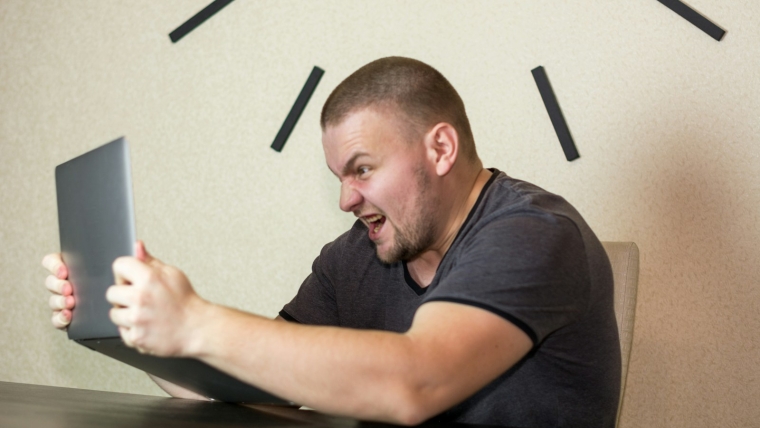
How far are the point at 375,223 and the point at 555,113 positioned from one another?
2.15ft

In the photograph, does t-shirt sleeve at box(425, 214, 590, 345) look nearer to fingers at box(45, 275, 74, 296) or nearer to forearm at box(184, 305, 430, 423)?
forearm at box(184, 305, 430, 423)

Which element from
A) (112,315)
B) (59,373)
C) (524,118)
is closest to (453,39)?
(524,118)

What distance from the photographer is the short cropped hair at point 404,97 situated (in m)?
1.25

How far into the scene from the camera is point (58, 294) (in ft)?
3.42

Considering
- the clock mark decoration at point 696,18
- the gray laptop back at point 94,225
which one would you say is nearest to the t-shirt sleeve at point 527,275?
the gray laptop back at point 94,225

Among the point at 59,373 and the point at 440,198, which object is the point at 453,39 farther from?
the point at 59,373

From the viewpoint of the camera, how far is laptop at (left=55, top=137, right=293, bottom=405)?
83 centimetres

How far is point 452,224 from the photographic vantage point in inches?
51.0

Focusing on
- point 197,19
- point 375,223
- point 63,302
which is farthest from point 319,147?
→ point 63,302

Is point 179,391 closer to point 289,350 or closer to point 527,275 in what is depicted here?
point 289,350

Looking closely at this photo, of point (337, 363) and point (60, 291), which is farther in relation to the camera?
point (60, 291)

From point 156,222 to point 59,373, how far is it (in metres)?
0.58

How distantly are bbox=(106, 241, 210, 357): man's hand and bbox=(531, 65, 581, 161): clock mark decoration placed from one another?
1173 mm

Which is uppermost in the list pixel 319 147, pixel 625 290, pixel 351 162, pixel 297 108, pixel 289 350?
pixel 297 108
